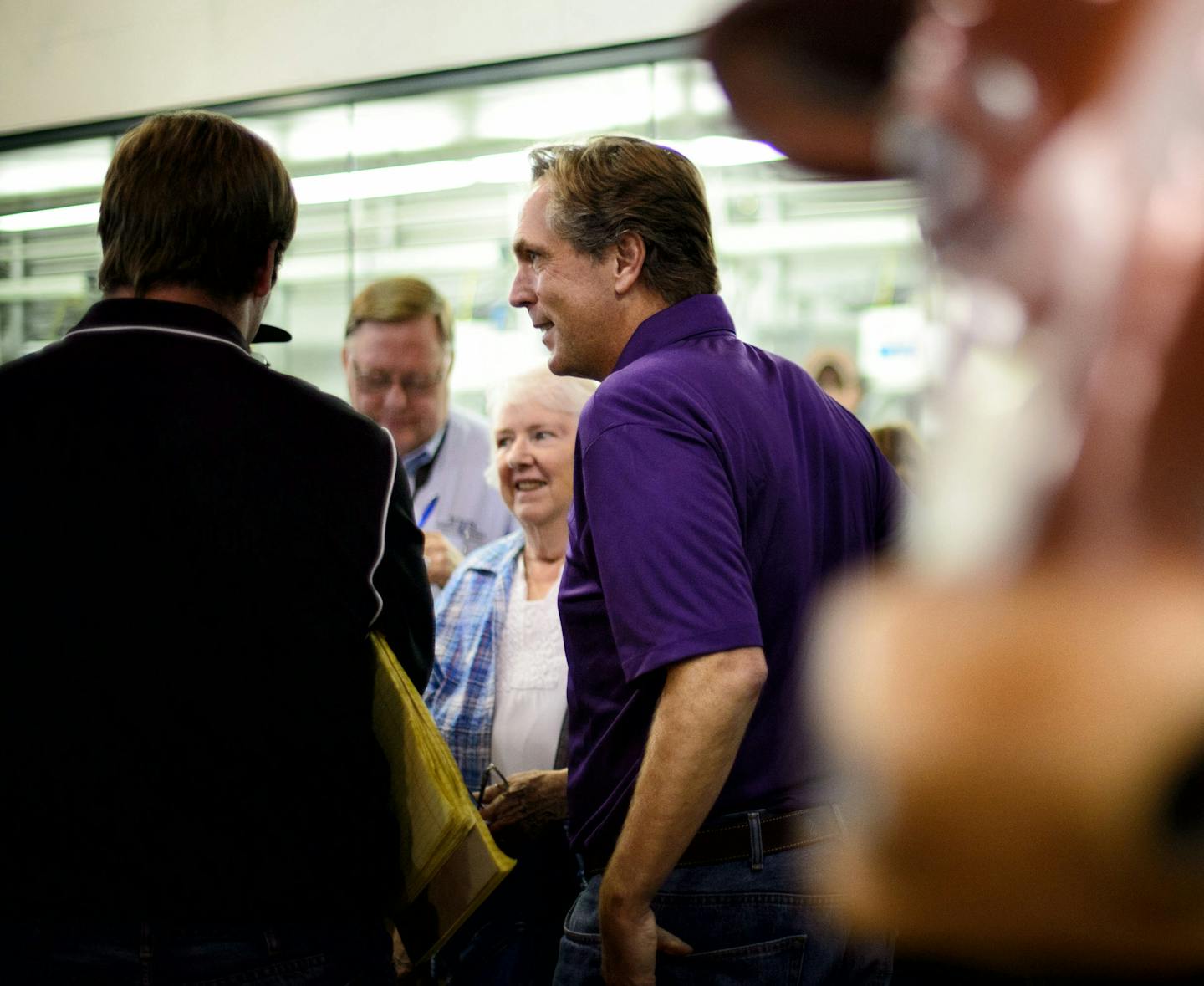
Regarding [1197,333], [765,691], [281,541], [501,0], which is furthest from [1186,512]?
[501,0]

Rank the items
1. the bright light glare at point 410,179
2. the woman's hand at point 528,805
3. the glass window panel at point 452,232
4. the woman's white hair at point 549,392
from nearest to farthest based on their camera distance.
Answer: the woman's hand at point 528,805
the woman's white hair at point 549,392
the glass window panel at point 452,232
the bright light glare at point 410,179

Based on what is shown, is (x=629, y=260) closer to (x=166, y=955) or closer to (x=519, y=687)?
(x=519, y=687)

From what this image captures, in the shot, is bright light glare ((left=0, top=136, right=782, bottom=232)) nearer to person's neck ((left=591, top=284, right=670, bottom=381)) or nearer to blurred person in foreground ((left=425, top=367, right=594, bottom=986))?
blurred person in foreground ((left=425, top=367, right=594, bottom=986))

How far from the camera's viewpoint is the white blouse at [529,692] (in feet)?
6.48

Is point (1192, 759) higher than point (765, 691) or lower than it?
higher

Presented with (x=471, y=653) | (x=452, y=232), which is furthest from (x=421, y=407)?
(x=452, y=232)

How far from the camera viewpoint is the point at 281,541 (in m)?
1.14

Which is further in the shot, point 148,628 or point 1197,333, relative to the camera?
point 148,628

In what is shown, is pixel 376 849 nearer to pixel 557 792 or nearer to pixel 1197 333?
pixel 557 792

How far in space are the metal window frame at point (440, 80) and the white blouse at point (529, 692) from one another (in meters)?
2.74

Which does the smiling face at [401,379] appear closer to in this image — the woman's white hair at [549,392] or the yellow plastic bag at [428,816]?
the woman's white hair at [549,392]

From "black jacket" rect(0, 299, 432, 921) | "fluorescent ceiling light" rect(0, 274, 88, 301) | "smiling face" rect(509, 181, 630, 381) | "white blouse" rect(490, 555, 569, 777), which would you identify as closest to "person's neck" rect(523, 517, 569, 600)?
"white blouse" rect(490, 555, 569, 777)

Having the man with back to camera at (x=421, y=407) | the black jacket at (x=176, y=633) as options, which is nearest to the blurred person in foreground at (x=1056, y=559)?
the black jacket at (x=176, y=633)

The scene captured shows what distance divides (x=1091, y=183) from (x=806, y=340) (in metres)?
4.23
